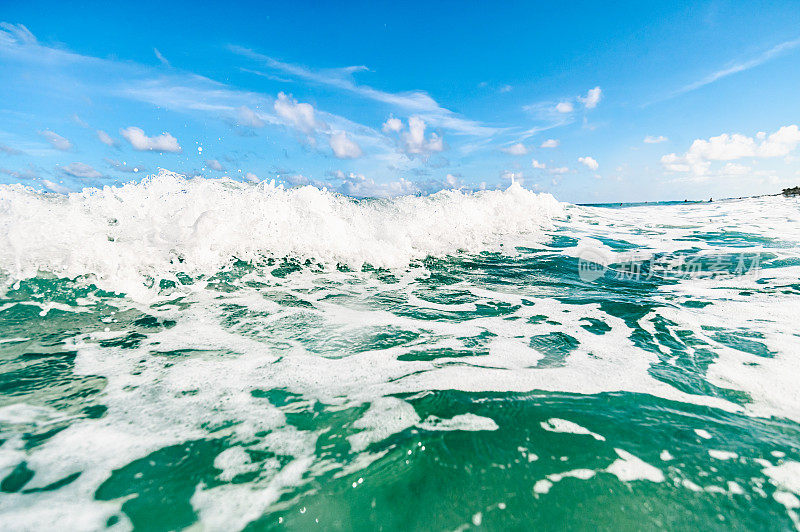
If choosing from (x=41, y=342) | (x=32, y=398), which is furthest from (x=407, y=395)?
(x=41, y=342)

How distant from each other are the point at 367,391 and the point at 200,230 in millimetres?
7293

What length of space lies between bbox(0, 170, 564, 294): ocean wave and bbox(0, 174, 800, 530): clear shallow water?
0.07 metres

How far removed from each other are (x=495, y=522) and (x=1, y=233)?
373 inches

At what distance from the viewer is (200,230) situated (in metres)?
8.49

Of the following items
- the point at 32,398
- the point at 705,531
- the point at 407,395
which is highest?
the point at 32,398

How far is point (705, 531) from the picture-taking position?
5.95ft

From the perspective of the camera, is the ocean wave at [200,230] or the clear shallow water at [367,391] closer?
the clear shallow water at [367,391]

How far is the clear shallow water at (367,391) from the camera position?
2020 millimetres

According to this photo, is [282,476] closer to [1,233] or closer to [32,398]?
[32,398]

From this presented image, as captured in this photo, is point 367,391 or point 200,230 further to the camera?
point 200,230

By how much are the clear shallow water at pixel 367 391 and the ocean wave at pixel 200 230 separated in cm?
7

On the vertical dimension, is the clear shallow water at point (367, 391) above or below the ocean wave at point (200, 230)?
below

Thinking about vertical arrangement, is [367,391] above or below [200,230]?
below

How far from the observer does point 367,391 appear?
3.24m
